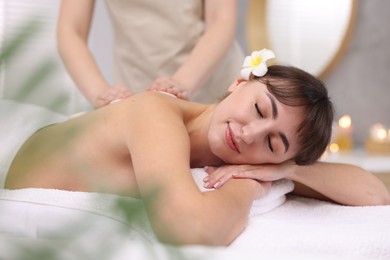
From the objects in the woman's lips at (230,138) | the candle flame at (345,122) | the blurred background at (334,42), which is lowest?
the candle flame at (345,122)

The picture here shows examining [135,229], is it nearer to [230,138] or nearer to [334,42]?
[230,138]

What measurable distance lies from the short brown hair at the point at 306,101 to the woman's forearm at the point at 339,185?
41mm

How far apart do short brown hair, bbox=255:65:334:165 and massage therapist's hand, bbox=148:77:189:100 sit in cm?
29

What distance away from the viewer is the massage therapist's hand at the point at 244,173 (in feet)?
3.70

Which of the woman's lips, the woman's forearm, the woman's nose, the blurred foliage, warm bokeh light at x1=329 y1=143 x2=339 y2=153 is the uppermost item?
the blurred foliage

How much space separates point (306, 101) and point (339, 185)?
25 cm

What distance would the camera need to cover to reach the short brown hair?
1173mm

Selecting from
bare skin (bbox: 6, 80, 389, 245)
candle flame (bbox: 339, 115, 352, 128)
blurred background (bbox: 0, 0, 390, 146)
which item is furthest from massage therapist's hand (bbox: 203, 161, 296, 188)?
blurred background (bbox: 0, 0, 390, 146)

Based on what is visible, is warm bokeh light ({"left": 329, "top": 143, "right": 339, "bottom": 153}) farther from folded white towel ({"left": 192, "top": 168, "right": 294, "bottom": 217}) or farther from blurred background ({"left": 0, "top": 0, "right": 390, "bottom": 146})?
folded white towel ({"left": 192, "top": 168, "right": 294, "bottom": 217})

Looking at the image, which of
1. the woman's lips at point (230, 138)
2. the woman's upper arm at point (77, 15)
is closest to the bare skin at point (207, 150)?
the woman's lips at point (230, 138)

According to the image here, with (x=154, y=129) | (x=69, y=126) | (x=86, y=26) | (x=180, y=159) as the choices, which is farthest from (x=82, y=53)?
(x=69, y=126)

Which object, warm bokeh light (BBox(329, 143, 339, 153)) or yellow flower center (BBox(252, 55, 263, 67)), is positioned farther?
warm bokeh light (BBox(329, 143, 339, 153))

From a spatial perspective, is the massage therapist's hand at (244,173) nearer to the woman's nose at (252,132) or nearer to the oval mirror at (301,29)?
the woman's nose at (252,132)

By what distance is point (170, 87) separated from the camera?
1.48 m
